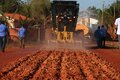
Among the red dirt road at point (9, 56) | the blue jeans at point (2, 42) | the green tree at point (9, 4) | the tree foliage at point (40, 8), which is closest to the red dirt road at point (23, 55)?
the red dirt road at point (9, 56)

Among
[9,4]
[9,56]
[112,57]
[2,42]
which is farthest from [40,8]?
[112,57]

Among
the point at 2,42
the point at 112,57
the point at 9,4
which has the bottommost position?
the point at 112,57

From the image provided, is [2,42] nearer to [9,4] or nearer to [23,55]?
[23,55]

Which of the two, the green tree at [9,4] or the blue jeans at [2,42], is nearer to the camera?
the blue jeans at [2,42]

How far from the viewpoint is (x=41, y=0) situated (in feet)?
279

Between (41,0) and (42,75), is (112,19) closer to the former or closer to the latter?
(41,0)

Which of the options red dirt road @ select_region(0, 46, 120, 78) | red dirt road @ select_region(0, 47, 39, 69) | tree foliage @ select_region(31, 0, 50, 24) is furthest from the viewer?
tree foliage @ select_region(31, 0, 50, 24)

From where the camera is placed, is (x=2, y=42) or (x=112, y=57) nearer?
(x=112, y=57)

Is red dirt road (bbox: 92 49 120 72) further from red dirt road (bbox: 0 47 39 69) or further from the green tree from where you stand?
the green tree

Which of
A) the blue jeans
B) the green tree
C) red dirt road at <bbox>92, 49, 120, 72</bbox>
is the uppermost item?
the green tree

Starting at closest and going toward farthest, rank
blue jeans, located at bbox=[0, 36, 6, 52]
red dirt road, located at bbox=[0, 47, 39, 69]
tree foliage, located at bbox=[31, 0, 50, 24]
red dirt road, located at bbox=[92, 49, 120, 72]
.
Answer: red dirt road, located at bbox=[92, 49, 120, 72], red dirt road, located at bbox=[0, 47, 39, 69], blue jeans, located at bbox=[0, 36, 6, 52], tree foliage, located at bbox=[31, 0, 50, 24]

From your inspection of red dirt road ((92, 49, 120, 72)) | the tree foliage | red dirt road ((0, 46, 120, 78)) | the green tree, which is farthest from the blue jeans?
A: the tree foliage

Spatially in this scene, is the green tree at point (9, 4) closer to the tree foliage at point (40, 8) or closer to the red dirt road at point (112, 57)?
the tree foliage at point (40, 8)

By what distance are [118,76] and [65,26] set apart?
74.4ft
